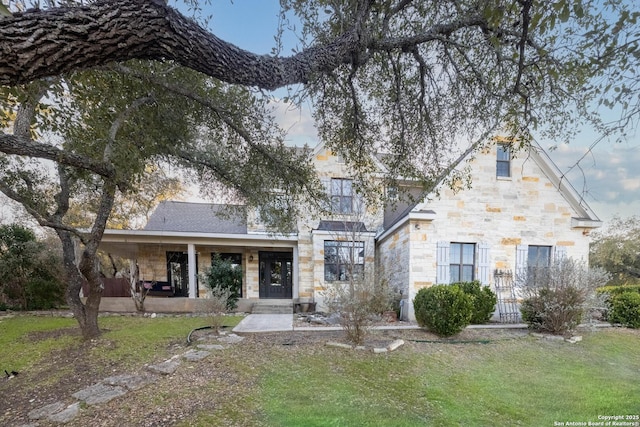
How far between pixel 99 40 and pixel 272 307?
11.1 metres

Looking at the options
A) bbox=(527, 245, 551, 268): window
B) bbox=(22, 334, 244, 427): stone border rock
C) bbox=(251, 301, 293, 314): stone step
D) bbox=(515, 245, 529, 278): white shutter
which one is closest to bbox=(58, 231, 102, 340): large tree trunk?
bbox=(22, 334, 244, 427): stone border rock

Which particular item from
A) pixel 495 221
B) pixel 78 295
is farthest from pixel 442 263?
pixel 78 295

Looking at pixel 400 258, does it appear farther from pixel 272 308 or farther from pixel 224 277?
pixel 224 277

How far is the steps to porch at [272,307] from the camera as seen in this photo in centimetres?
1155

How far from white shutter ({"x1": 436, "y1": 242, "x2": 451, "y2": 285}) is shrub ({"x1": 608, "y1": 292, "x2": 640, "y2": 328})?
15.3 ft

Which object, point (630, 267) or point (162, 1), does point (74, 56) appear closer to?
point (162, 1)

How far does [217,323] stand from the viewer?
734cm

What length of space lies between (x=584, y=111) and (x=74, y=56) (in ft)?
18.5

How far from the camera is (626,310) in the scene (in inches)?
339

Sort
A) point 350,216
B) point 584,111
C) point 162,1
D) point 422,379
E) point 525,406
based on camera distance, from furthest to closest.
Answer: point 350,216 < point 422,379 < point 584,111 < point 525,406 < point 162,1

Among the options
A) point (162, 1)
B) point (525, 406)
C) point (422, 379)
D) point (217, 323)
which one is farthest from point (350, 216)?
point (162, 1)

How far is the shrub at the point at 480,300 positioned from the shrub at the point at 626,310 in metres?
3.65

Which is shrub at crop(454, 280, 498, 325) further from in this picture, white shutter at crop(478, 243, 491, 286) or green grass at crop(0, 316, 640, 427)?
green grass at crop(0, 316, 640, 427)

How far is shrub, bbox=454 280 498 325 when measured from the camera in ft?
27.3
